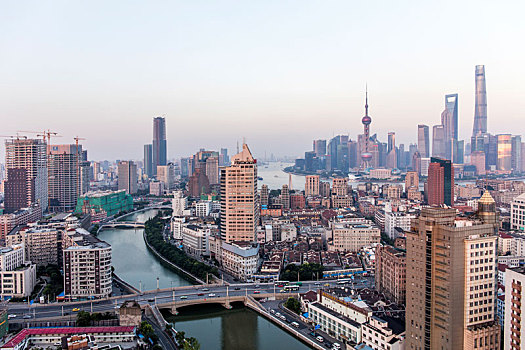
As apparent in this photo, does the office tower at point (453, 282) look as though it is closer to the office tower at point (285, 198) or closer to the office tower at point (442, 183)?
the office tower at point (442, 183)

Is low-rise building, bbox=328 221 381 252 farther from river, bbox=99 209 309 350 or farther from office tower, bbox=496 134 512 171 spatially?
office tower, bbox=496 134 512 171

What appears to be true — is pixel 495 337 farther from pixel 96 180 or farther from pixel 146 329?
pixel 96 180

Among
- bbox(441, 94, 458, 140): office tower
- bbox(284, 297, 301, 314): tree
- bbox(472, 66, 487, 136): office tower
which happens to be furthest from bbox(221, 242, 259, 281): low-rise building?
bbox(441, 94, 458, 140): office tower

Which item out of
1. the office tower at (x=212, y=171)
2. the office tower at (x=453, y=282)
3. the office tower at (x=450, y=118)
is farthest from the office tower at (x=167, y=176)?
the office tower at (x=450, y=118)

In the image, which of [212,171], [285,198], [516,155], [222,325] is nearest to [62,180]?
[285,198]

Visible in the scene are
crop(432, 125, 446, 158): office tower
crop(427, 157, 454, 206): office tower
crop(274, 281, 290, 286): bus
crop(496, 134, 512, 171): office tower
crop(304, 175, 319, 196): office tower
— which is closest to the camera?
crop(274, 281, 290, 286): bus

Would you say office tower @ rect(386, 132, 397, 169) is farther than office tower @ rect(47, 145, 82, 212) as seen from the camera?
Yes
